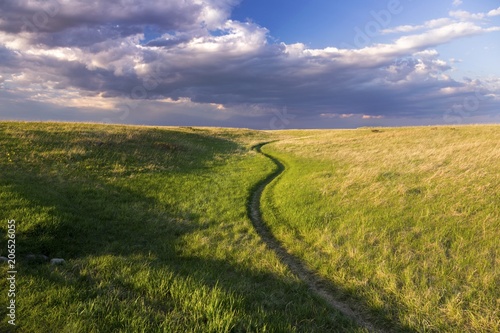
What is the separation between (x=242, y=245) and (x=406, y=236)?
20.7 feet

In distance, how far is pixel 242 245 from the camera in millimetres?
11750

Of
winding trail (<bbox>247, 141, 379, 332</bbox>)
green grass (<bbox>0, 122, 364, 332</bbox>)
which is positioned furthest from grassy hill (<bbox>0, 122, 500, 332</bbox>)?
winding trail (<bbox>247, 141, 379, 332</bbox>)

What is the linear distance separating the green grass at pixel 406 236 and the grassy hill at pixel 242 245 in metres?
0.05

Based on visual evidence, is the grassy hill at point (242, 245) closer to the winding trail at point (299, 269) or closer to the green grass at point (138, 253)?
the green grass at point (138, 253)

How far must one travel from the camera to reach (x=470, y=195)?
14922 mm

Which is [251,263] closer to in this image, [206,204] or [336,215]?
[336,215]

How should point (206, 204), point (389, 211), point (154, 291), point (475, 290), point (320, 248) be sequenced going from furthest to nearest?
point (206, 204) → point (389, 211) → point (320, 248) → point (475, 290) → point (154, 291)

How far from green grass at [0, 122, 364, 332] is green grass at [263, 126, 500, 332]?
65.6 inches

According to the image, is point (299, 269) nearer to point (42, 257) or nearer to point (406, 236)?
point (406, 236)

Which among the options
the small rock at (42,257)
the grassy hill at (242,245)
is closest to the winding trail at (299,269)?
the grassy hill at (242,245)

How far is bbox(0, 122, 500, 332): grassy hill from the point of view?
6.32m

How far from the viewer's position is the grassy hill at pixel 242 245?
20.7ft

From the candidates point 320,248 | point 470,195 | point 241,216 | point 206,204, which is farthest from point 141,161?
point 470,195

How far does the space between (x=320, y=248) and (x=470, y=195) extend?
353 inches
